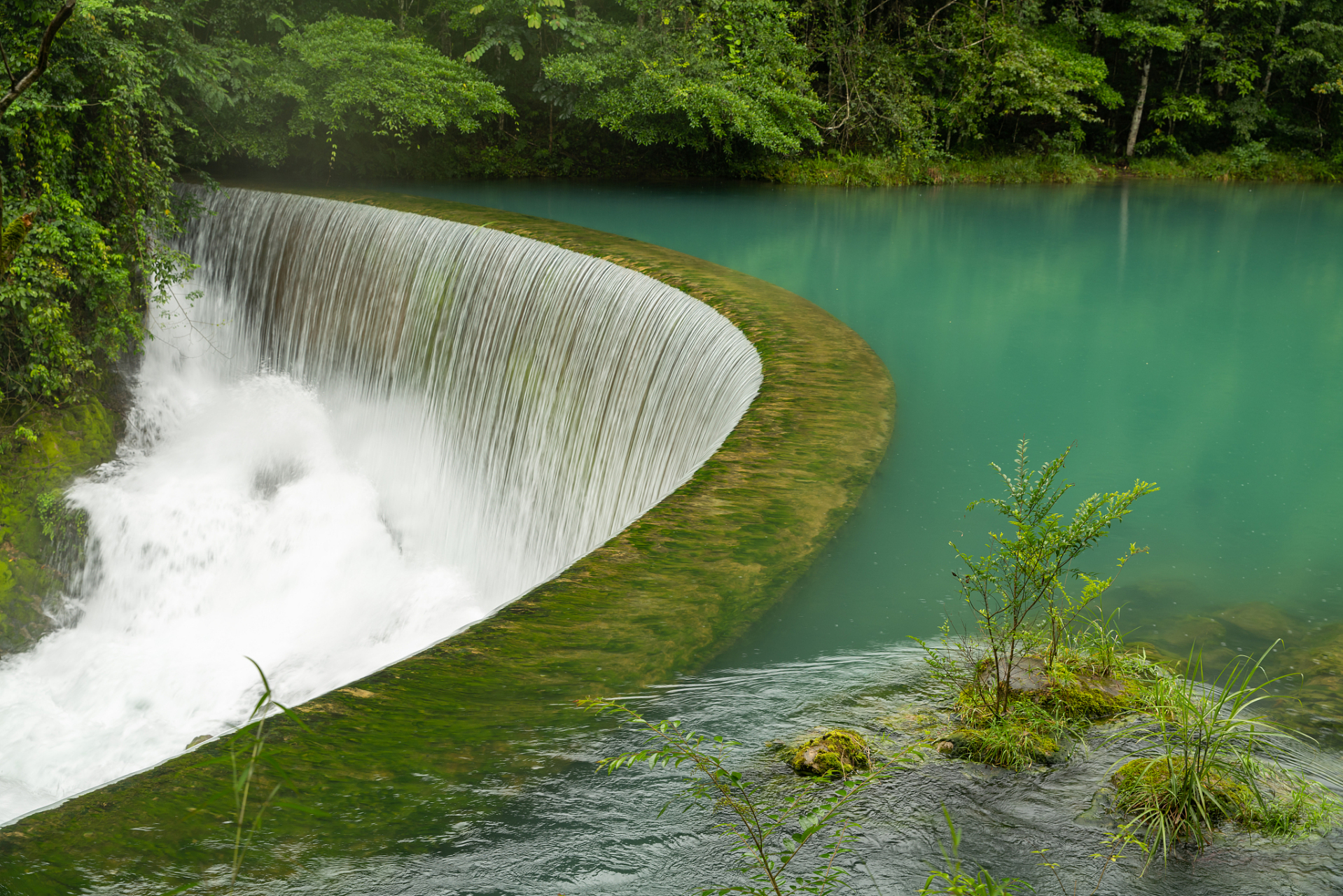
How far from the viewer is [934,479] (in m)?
5.20

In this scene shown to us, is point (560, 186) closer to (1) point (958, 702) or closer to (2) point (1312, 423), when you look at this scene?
(2) point (1312, 423)

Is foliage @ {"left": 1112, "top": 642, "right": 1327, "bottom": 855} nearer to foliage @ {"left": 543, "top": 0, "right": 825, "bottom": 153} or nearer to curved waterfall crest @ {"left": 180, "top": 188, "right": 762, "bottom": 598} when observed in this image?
curved waterfall crest @ {"left": 180, "top": 188, "right": 762, "bottom": 598}

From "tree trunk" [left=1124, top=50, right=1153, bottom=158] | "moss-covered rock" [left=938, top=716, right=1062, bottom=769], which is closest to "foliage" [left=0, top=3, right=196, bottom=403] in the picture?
"moss-covered rock" [left=938, top=716, right=1062, bottom=769]

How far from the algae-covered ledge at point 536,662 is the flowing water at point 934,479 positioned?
9cm

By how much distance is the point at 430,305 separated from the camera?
9336 mm

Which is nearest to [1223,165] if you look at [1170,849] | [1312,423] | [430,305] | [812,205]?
[812,205]

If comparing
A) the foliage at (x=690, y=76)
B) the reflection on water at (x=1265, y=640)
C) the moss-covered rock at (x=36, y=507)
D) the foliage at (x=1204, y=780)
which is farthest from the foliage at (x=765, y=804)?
the foliage at (x=690, y=76)

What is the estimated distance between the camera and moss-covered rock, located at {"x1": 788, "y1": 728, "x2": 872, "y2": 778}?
267cm

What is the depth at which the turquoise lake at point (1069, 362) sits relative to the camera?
418 cm

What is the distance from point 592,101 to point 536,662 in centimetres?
1347

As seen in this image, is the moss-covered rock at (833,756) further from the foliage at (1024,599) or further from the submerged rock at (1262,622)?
the submerged rock at (1262,622)

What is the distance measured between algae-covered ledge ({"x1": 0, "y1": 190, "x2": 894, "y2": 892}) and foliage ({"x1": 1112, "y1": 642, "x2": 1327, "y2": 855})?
1331 mm

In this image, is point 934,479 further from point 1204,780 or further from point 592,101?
point 592,101

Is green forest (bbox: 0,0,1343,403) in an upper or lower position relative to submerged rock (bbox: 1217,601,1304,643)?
upper
